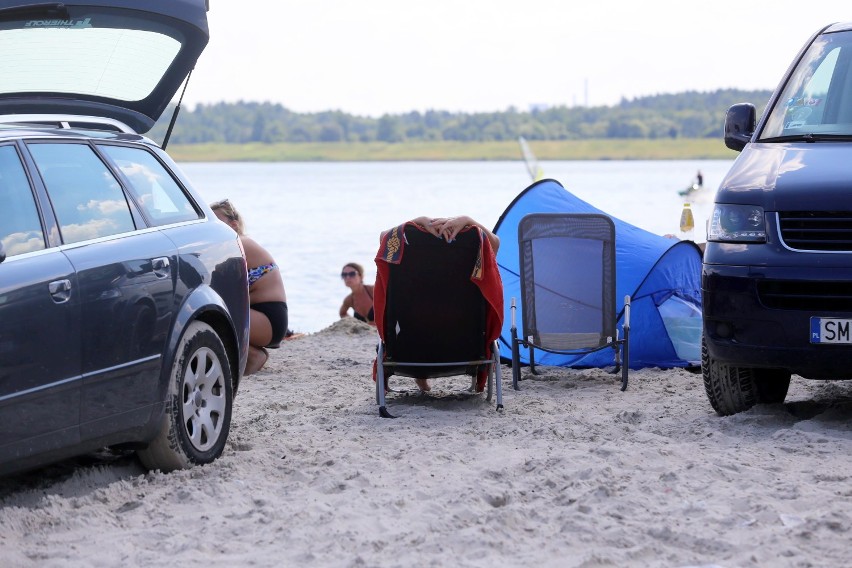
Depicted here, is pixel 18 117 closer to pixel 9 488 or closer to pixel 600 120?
pixel 9 488

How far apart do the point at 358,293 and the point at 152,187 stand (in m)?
8.53

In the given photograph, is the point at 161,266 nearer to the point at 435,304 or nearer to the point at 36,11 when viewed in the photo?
the point at 36,11

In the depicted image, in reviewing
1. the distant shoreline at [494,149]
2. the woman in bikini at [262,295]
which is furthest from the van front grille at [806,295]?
the distant shoreline at [494,149]

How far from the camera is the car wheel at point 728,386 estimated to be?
7.04 metres

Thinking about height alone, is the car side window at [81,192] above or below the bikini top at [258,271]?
above

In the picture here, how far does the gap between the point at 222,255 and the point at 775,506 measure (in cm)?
290

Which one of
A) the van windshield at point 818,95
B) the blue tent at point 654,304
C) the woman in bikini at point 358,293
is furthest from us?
the woman in bikini at point 358,293

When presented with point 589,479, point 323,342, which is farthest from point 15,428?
point 323,342

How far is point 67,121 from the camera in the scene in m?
5.96

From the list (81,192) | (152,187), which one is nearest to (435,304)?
(152,187)

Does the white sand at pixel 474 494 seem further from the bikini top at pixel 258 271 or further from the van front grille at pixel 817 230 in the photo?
the bikini top at pixel 258 271

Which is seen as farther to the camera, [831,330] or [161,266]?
[831,330]

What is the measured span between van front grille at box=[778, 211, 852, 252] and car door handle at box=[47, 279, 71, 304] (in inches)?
137

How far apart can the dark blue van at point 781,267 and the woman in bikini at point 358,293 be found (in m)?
7.55
